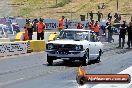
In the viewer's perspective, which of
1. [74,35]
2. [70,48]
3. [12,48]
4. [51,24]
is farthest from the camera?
[51,24]

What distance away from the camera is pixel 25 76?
48.5 ft

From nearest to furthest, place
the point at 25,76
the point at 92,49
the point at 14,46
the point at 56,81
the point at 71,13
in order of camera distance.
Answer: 1. the point at 56,81
2. the point at 25,76
3. the point at 92,49
4. the point at 14,46
5. the point at 71,13

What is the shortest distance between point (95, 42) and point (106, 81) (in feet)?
52.6

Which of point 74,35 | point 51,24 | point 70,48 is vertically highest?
point 74,35

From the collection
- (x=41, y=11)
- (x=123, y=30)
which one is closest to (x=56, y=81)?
(x=123, y=30)

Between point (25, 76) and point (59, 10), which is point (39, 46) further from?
point (59, 10)

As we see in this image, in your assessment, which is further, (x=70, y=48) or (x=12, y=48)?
(x=12, y=48)

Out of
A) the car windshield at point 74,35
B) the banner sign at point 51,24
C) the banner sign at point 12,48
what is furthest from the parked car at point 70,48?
the banner sign at point 51,24

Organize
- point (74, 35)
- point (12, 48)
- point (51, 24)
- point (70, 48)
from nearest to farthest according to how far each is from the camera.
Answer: point (70, 48) → point (74, 35) → point (12, 48) → point (51, 24)

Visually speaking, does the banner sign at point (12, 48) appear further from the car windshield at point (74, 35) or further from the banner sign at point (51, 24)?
the banner sign at point (51, 24)

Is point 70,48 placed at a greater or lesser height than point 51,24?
greater

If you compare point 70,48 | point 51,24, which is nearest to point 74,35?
point 70,48

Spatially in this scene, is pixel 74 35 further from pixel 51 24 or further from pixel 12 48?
pixel 51 24

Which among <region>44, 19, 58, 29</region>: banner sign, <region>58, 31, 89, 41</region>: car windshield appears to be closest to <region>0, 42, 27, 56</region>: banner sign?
<region>58, 31, 89, 41</region>: car windshield
